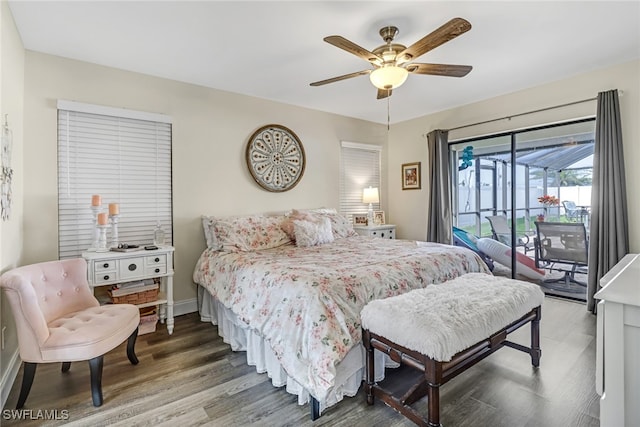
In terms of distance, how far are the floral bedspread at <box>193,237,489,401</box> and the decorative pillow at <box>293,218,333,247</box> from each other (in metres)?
0.29

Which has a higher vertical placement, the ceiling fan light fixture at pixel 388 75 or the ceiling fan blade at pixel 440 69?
the ceiling fan blade at pixel 440 69

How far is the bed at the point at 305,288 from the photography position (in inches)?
67.8

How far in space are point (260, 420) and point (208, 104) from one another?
313cm

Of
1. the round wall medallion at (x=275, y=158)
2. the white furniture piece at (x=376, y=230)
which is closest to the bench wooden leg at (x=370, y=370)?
the round wall medallion at (x=275, y=158)

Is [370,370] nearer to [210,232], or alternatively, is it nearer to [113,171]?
[210,232]

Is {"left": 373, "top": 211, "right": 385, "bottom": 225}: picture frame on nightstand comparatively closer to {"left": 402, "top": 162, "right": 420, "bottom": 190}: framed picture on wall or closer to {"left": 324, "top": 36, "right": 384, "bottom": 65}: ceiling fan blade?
{"left": 402, "top": 162, "right": 420, "bottom": 190}: framed picture on wall

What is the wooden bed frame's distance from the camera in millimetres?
1477

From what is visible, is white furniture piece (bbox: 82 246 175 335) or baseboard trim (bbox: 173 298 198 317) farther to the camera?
baseboard trim (bbox: 173 298 198 317)

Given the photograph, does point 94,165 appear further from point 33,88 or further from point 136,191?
point 33,88

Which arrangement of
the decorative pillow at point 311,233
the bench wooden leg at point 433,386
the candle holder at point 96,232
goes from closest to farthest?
1. the bench wooden leg at point 433,386
2. the candle holder at point 96,232
3. the decorative pillow at point 311,233

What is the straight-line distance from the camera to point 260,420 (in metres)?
1.71

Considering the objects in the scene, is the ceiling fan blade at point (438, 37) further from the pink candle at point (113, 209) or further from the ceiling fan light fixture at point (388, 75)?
the pink candle at point (113, 209)

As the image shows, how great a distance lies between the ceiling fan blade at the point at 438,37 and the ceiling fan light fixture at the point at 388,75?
11 cm

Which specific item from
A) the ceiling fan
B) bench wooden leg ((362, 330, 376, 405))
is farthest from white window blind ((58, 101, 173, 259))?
bench wooden leg ((362, 330, 376, 405))
